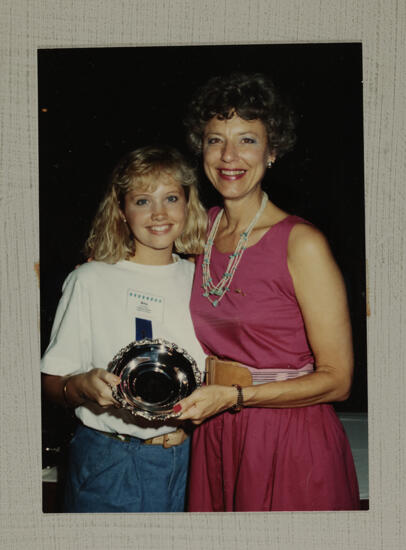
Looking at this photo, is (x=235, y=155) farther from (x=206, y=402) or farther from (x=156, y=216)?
(x=206, y=402)

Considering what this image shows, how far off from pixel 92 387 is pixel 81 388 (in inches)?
2.0

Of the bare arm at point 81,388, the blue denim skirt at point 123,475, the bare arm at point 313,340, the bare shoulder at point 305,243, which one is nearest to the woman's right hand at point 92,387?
the bare arm at point 81,388

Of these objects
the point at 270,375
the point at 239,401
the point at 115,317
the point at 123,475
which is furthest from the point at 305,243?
the point at 123,475

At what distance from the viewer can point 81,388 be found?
1.70 metres

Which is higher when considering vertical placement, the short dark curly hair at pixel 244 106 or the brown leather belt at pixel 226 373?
the short dark curly hair at pixel 244 106

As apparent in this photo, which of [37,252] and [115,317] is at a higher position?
[37,252]

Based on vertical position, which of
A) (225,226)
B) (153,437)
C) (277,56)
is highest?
(277,56)

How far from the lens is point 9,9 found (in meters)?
1.80

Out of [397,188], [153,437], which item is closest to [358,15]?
[397,188]

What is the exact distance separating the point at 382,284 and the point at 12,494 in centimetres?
139

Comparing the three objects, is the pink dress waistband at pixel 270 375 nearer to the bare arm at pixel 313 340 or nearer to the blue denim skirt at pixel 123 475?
the bare arm at pixel 313 340

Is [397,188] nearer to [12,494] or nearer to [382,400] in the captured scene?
[382,400]

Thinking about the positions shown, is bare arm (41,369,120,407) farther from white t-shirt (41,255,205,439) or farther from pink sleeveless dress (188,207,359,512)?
pink sleeveless dress (188,207,359,512)

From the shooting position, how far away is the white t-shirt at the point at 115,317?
1710mm
